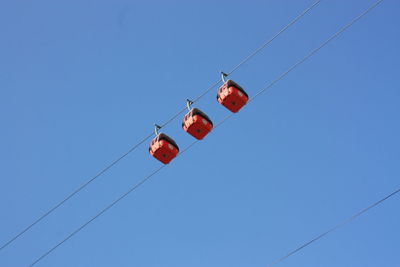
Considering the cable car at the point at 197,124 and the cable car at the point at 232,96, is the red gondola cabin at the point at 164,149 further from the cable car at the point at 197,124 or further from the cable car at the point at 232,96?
the cable car at the point at 232,96

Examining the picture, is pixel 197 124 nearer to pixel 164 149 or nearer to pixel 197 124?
pixel 197 124

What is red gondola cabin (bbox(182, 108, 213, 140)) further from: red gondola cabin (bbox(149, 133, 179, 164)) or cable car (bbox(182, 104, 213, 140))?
red gondola cabin (bbox(149, 133, 179, 164))

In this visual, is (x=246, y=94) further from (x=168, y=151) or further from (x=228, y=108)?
(x=168, y=151)

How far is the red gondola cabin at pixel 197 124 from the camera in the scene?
476 inches

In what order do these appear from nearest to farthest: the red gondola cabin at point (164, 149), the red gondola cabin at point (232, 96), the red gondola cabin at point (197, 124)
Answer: the red gondola cabin at point (232, 96)
the red gondola cabin at point (197, 124)
the red gondola cabin at point (164, 149)

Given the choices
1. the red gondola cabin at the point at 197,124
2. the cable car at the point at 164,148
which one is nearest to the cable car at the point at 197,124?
the red gondola cabin at the point at 197,124

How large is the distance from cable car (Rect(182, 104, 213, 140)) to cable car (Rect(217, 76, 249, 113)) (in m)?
0.49

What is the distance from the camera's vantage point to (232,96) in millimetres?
11945

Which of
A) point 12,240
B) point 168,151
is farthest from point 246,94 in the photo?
point 12,240

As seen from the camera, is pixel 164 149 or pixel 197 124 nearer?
pixel 197 124

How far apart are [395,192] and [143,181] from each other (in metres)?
5.50

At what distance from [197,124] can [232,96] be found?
3.04ft

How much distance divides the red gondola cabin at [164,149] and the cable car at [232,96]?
1.39 meters

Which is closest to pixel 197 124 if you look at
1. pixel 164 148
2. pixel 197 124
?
pixel 197 124
